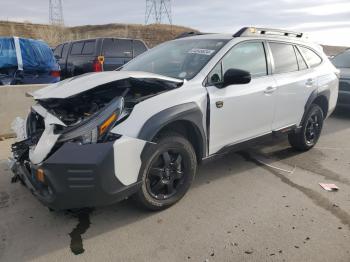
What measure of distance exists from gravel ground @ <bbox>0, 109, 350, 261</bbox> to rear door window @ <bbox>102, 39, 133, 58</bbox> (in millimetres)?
7481

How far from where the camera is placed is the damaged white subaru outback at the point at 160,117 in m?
2.91

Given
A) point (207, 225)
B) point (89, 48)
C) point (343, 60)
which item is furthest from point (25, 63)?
point (343, 60)

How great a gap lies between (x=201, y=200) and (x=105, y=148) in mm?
1422

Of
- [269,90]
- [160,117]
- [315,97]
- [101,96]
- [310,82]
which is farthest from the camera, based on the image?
[315,97]

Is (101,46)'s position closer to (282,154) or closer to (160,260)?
(282,154)

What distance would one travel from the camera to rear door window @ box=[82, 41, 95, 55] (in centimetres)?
1147

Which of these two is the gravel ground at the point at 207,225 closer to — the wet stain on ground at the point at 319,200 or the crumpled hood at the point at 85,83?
the wet stain on ground at the point at 319,200

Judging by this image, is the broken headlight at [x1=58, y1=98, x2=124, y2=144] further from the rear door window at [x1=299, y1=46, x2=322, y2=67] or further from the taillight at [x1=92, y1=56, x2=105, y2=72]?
the taillight at [x1=92, y1=56, x2=105, y2=72]

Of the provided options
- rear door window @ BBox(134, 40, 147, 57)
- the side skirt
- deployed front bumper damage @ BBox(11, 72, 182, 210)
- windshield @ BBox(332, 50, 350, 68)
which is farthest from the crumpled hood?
rear door window @ BBox(134, 40, 147, 57)

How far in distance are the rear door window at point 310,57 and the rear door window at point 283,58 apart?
32 cm

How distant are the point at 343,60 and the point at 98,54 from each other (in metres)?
7.02

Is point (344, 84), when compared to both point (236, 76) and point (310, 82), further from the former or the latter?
point (236, 76)

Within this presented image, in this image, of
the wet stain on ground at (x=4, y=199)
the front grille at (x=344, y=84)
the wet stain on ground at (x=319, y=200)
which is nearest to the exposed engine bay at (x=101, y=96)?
the wet stain on ground at (x=4, y=199)

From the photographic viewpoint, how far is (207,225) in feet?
11.0
